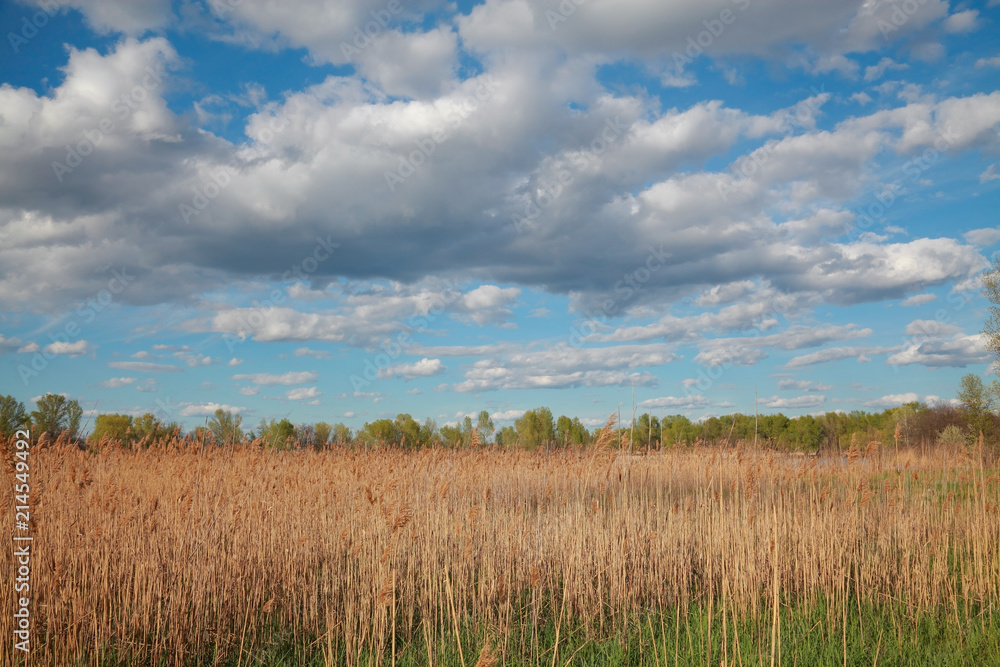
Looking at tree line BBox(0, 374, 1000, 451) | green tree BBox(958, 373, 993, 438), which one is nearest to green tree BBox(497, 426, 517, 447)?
tree line BBox(0, 374, 1000, 451)

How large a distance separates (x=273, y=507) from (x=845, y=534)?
6725 millimetres

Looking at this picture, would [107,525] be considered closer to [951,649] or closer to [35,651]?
[35,651]

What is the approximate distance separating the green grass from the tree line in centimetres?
175

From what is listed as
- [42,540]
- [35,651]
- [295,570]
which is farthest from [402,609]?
[42,540]

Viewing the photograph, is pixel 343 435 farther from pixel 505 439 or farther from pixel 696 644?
pixel 696 644

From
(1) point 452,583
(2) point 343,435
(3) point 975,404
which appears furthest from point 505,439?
(3) point 975,404

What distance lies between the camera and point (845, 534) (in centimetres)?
630

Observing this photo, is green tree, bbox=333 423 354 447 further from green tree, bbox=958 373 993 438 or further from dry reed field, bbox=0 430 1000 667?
green tree, bbox=958 373 993 438

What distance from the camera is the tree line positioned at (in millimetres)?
8375

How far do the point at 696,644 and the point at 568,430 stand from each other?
5872mm

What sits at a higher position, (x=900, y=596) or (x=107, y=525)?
(x=107, y=525)

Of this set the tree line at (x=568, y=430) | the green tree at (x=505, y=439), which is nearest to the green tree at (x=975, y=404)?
the tree line at (x=568, y=430)

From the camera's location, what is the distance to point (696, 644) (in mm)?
4797

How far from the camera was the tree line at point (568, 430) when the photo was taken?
8.38 m
